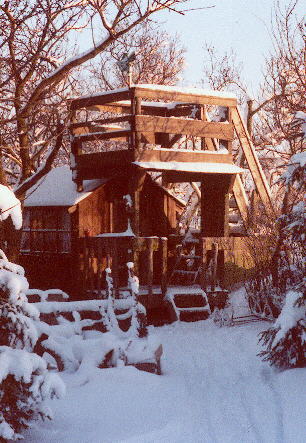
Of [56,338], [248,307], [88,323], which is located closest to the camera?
[56,338]

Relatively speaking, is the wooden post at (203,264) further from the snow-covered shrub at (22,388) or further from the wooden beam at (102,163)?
the snow-covered shrub at (22,388)

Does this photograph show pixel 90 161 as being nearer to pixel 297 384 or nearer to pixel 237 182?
pixel 237 182

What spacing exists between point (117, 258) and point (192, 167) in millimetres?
3165

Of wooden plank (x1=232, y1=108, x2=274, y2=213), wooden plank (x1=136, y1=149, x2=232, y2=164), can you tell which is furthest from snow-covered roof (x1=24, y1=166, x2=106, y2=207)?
wooden plank (x1=232, y1=108, x2=274, y2=213)

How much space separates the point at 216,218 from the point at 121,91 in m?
4.40

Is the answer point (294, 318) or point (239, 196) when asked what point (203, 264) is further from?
point (294, 318)

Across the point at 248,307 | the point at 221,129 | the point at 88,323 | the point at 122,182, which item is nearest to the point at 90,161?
the point at 122,182

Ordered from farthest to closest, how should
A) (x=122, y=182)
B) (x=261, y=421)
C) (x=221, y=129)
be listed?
(x=122, y=182) → (x=221, y=129) → (x=261, y=421)

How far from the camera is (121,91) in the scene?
45.1 ft

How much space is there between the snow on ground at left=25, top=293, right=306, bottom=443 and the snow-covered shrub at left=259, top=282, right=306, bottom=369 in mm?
182

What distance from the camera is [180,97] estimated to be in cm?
1398

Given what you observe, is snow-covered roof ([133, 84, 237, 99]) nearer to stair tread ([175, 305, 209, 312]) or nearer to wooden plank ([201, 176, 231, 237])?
wooden plank ([201, 176, 231, 237])

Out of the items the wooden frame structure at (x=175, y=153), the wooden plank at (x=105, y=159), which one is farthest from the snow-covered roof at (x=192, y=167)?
the wooden plank at (x=105, y=159)

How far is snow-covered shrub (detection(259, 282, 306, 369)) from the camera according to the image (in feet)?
25.4
